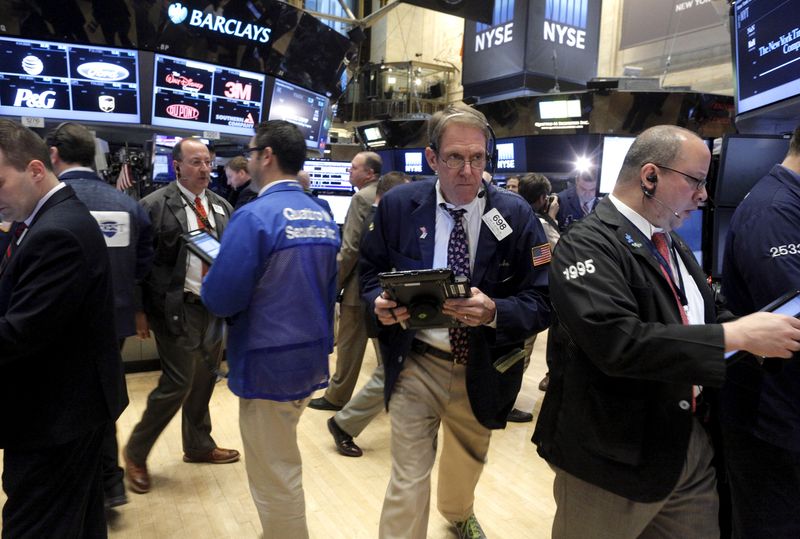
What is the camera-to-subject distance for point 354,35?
312 inches

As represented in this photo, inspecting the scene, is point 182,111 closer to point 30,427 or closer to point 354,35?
point 354,35

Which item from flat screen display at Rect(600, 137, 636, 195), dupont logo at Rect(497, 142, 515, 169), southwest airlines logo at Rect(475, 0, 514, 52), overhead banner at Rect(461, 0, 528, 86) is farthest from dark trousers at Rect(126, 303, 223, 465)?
dupont logo at Rect(497, 142, 515, 169)

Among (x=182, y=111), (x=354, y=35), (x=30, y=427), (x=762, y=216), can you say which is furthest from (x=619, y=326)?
(x=354, y=35)

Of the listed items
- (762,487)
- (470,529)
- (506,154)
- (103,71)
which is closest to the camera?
(762,487)

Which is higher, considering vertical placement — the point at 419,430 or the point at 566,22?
the point at 566,22

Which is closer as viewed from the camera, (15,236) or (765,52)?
(15,236)

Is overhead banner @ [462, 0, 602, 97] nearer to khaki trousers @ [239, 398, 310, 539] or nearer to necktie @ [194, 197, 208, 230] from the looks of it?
necktie @ [194, 197, 208, 230]

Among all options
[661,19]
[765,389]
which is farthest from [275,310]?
[661,19]

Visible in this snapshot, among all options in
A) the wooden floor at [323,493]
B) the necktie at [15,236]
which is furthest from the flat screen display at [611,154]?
the necktie at [15,236]

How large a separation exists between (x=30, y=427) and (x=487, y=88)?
988 cm

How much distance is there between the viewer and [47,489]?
1851mm

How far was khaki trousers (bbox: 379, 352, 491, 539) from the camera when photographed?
7.24ft

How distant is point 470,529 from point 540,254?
135 centimetres

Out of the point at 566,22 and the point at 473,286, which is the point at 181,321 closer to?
the point at 473,286
